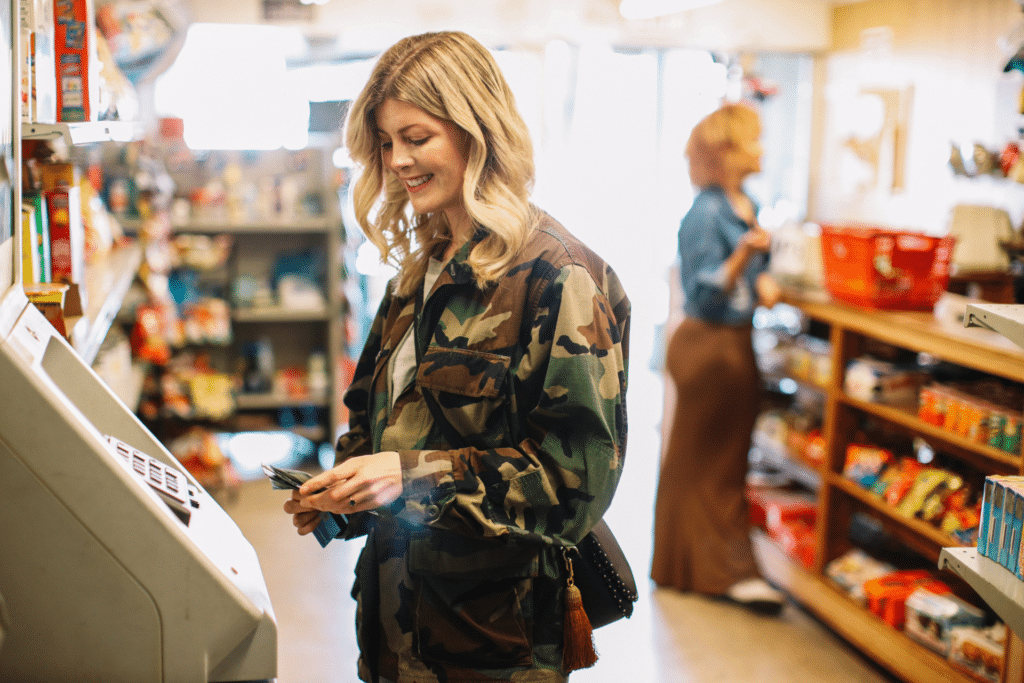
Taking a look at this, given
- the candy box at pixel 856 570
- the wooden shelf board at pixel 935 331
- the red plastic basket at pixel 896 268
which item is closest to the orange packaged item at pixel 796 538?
the candy box at pixel 856 570

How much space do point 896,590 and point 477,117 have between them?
8.37 ft

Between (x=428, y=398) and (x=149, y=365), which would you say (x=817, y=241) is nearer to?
(x=428, y=398)

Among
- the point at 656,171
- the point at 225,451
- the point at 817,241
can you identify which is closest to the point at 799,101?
the point at 656,171

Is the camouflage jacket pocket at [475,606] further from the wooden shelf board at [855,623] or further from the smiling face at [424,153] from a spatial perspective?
the wooden shelf board at [855,623]

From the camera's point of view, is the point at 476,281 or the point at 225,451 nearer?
the point at 476,281

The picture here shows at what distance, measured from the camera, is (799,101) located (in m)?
5.93

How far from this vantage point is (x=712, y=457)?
12.0ft

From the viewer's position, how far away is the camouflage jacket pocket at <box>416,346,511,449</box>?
1.45m

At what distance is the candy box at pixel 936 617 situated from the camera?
2.85 metres

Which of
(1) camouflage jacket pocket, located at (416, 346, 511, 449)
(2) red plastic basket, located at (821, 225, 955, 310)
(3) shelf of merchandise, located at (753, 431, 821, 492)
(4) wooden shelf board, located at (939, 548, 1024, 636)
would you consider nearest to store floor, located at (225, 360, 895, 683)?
(3) shelf of merchandise, located at (753, 431, 821, 492)

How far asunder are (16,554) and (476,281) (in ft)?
2.55

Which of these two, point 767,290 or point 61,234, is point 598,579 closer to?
point 61,234

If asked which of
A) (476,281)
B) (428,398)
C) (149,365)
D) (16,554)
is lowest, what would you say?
(149,365)

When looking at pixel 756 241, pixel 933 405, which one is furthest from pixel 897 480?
pixel 756 241
